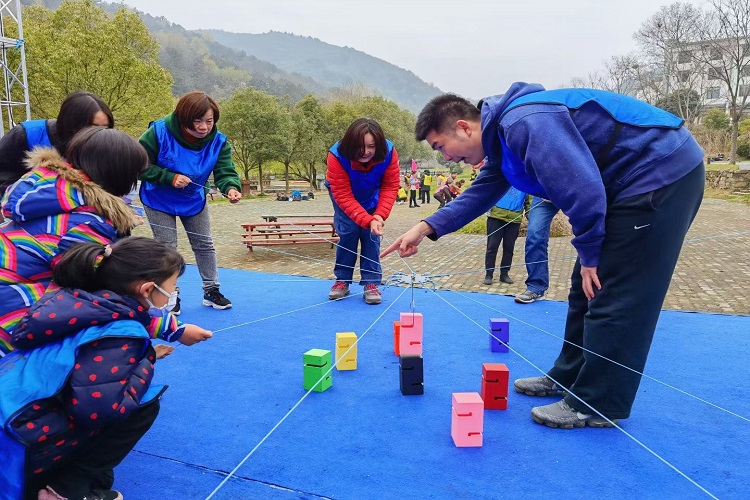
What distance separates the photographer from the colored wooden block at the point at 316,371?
241 cm

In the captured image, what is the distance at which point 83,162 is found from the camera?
1920 mm

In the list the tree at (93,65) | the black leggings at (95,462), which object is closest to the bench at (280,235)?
the black leggings at (95,462)

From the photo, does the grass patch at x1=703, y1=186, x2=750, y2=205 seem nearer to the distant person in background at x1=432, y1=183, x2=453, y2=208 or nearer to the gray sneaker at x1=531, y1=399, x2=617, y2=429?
the distant person in background at x1=432, y1=183, x2=453, y2=208

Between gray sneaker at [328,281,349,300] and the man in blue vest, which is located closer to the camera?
the man in blue vest

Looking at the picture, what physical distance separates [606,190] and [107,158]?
1.88m

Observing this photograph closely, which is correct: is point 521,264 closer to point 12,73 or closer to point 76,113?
point 76,113

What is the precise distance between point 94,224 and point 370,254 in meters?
2.70

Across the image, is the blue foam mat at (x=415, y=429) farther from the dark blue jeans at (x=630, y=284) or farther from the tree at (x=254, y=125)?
the tree at (x=254, y=125)

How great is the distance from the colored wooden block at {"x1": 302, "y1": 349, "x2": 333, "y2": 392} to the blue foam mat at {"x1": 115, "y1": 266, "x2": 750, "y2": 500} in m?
0.04

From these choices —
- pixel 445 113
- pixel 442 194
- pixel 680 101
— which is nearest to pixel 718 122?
pixel 680 101

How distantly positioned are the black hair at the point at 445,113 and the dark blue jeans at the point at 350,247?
6.65 ft

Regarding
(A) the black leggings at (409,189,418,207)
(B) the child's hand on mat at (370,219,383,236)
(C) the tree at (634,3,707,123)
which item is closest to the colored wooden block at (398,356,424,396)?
(B) the child's hand on mat at (370,219,383,236)

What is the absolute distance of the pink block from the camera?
2.74 meters

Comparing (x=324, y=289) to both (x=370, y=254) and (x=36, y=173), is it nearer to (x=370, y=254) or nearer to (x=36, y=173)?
(x=370, y=254)
